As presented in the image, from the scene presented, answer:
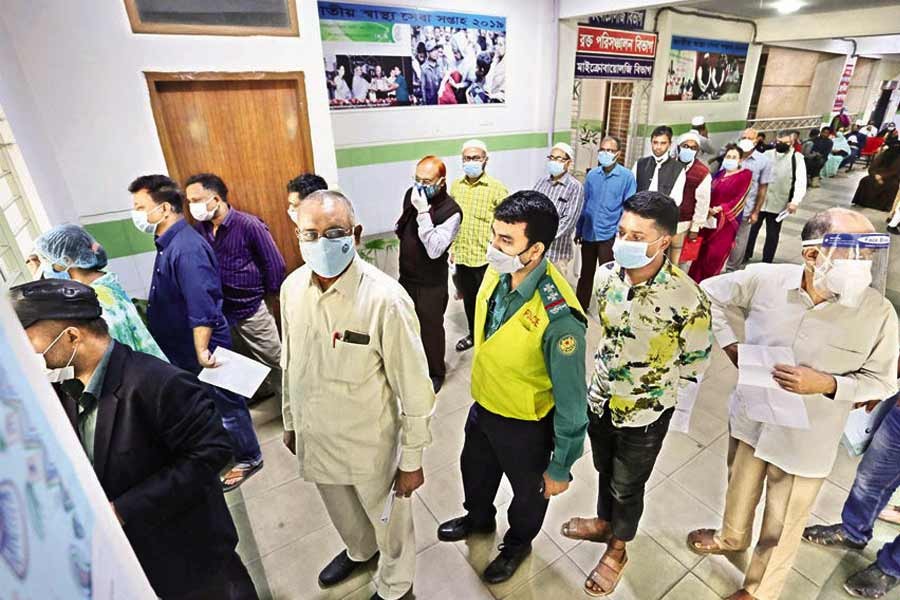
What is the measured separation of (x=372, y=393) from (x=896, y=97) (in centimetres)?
2379

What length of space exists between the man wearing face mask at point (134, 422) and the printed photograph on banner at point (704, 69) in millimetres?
9557

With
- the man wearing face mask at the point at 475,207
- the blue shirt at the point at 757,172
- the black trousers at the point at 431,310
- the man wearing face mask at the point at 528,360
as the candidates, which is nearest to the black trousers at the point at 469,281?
the man wearing face mask at the point at 475,207

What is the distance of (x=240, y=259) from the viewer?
287 cm

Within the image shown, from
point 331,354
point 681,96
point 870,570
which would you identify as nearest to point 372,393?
point 331,354

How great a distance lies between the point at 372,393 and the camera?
170cm

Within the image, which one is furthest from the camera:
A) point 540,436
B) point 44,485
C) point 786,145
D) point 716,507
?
point 786,145

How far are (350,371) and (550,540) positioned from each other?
1.56m

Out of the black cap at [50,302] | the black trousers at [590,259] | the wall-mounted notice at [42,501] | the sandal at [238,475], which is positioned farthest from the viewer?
the black trousers at [590,259]

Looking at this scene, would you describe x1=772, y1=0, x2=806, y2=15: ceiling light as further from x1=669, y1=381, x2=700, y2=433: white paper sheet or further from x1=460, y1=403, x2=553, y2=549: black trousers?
x1=460, y1=403, x2=553, y2=549: black trousers

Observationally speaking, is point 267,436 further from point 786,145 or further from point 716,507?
point 786,145

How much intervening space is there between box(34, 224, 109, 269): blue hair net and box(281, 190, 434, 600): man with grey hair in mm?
990

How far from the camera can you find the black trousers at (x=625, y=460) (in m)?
1.94

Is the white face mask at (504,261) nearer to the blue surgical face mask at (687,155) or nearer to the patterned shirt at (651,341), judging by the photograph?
the patterned shirt at (651,341)

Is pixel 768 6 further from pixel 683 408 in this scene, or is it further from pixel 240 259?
pixel 240 259
